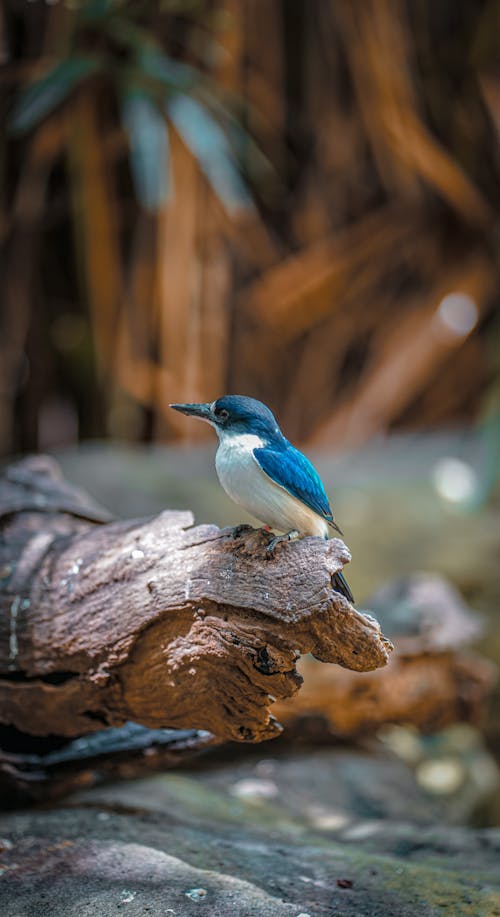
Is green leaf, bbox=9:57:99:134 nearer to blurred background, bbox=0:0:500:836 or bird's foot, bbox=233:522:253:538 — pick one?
blurred background, bbox=0:0:500:836

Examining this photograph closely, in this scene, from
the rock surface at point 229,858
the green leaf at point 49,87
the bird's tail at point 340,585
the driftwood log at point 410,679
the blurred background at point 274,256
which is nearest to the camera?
the rock surface at point 229,858

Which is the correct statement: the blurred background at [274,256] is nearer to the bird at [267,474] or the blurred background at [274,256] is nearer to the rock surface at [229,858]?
the rock surface at [229,858]

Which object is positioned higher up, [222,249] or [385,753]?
[222,249]

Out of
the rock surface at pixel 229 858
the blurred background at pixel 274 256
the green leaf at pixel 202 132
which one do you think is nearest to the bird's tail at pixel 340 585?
the rock surface at pixel 229 858

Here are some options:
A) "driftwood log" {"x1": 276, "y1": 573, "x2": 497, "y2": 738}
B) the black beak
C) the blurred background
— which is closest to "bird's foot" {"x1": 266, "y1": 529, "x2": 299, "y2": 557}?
the black beak

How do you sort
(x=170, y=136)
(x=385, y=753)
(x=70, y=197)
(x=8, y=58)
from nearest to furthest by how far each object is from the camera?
(x=385, y=753)
(x=8, y=58)
(x=170, y=136)
(x=70, y=197)

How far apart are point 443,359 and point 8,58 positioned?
3525mm

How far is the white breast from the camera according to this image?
162 cm

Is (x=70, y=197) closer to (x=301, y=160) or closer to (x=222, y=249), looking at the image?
(x=222, y=249)

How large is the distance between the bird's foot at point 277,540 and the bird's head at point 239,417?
→ 208mm

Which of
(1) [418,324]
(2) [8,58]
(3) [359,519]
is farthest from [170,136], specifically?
(3) [359,519]

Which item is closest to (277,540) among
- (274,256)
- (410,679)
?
(410,679)

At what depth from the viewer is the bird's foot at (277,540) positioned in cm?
159

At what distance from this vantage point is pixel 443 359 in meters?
5.87
